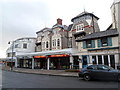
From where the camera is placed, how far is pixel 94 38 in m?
19.4

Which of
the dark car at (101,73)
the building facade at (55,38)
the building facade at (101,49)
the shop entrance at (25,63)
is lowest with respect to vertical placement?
the shop entrance at (25,63)

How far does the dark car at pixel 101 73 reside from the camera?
383 inches

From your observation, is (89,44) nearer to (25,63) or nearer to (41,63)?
(41,63)

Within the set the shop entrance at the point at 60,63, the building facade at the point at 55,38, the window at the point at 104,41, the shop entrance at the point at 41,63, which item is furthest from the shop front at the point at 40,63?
the window at the point at 104,41

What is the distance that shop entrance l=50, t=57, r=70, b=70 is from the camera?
22938 millimetres

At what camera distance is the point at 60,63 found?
79.7 ft

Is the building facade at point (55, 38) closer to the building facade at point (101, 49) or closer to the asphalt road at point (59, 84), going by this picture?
the building facade at point (101, 49)

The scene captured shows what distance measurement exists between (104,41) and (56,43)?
1427 centimetres

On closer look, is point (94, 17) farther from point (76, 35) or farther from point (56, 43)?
point (56, 43)

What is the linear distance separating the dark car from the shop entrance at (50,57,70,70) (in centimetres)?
1170

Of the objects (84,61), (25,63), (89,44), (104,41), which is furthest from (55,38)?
(104,41)

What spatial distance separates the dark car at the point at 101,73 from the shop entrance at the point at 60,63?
11702mm

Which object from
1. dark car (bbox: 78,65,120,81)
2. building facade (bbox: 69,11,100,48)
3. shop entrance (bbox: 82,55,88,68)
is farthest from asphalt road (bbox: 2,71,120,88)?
building facade (bbox: 69,11,100,48)

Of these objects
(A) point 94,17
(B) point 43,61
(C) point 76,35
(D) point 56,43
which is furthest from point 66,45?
(A) point 94,17
